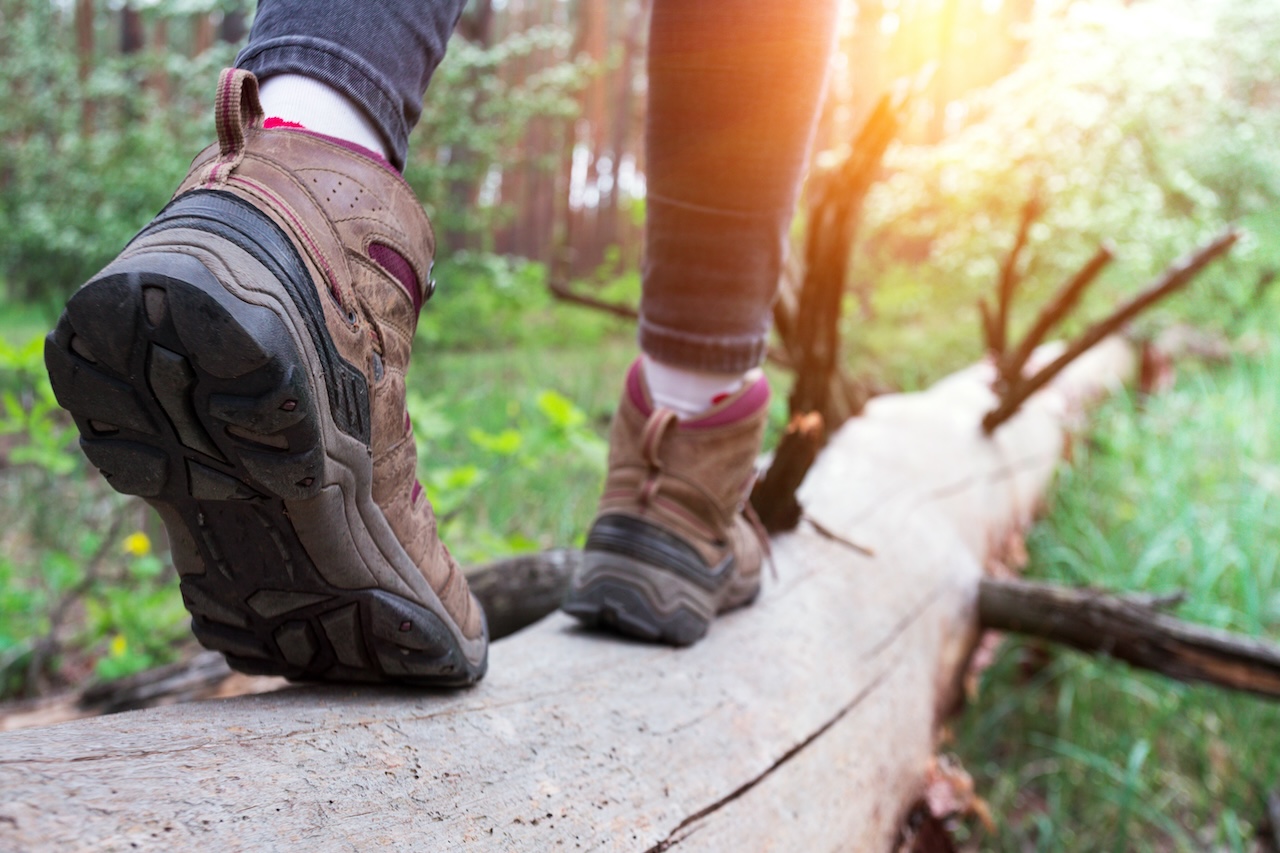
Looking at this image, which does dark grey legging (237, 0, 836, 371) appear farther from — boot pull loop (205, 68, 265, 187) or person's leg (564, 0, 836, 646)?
boot pull loop (205, 68, 265, 187)

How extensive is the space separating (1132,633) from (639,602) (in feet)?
4.20

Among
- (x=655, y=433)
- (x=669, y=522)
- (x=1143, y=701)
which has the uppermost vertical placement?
(x=655, y=433)

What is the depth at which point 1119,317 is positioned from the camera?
267 cm

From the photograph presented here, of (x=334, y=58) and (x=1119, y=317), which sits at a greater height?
(x=334, y=58)

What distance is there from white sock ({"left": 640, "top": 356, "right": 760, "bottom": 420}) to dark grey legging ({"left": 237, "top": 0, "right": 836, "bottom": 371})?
3cm

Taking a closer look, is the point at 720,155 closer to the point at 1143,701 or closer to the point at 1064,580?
the point at 1143,701

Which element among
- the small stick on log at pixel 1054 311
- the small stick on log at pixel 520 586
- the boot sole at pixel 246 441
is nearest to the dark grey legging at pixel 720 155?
the boot sole at pixel 246 441

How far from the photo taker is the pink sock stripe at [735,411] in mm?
1227

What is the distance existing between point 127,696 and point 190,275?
1.12 meters

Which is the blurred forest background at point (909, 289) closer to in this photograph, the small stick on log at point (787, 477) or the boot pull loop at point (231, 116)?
the small stick on log at point (787, 477)

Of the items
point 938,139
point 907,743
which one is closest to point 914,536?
point 907,743

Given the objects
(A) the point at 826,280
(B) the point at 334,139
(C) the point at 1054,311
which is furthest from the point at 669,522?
(C) the point at 1054,311

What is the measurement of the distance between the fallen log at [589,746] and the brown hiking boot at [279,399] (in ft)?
0.26

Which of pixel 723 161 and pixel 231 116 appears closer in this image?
pixel 231 116
